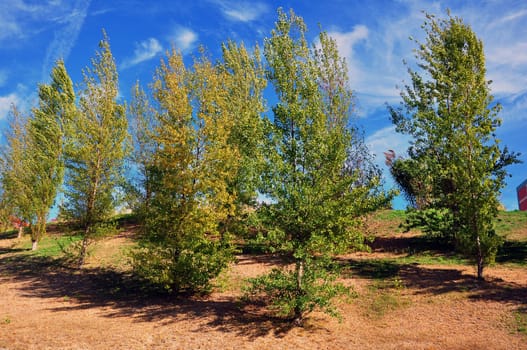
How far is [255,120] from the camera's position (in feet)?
39.8

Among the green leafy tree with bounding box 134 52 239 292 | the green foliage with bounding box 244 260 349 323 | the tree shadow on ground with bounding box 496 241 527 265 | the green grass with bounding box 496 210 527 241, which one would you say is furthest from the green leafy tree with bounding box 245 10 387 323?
the green grass with bounding box 496 210 527 241

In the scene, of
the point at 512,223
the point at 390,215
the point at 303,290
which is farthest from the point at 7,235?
the point at 512,223

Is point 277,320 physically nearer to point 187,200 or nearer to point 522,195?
point 187,200

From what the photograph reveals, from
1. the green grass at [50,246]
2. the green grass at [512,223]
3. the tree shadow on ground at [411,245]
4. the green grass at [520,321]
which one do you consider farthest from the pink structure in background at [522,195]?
the green grass at [50,246]

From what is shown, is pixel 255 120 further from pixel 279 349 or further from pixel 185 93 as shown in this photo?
pixel 279 349

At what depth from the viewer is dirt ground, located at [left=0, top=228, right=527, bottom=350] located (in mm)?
9148

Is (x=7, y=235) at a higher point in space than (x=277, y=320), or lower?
higher

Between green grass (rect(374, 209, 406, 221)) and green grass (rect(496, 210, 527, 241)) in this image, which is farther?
green grass (rect(374, 209, 406, 221))

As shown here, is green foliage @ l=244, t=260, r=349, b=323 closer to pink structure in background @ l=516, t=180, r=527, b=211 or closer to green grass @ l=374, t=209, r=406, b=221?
green grass @ l=374, t=209, r=406, b=221

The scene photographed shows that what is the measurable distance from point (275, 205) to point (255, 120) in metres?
3.24

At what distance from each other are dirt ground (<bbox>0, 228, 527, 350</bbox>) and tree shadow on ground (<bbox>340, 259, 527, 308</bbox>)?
0.11 feet

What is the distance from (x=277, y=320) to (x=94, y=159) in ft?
43.5

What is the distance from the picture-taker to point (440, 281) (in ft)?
43.7

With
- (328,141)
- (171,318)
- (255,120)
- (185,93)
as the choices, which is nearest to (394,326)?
(328,141)
